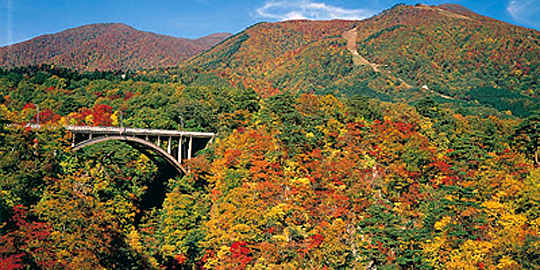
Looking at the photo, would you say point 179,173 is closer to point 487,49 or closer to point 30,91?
point 30,91

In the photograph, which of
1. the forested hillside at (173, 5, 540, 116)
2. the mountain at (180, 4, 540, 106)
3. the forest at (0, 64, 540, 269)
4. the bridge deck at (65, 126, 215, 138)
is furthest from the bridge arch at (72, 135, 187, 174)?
the mountain at (180, 4, 540, 106)

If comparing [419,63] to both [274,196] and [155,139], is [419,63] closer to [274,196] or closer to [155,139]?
[155,139]

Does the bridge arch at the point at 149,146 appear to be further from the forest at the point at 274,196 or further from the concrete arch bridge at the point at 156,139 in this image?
the forest at the point at 274,196

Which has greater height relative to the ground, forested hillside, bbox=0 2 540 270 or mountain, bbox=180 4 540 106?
mountain, bbox=180 4 540 106

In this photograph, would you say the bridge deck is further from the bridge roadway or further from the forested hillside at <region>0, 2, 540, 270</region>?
the forested hillside at <region>0, 2, 540, 270</region>

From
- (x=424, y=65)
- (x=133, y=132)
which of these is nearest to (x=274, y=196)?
(x=133, y=132)

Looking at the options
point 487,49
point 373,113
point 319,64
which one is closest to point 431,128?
point 373,113

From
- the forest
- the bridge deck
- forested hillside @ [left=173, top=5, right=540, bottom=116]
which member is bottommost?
the forest

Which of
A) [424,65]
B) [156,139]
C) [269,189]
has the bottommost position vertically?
[269,189]
